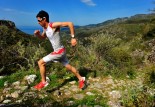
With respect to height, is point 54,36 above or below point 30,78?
above

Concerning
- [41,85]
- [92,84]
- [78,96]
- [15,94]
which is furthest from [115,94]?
[15,94]

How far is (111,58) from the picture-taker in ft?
39.0

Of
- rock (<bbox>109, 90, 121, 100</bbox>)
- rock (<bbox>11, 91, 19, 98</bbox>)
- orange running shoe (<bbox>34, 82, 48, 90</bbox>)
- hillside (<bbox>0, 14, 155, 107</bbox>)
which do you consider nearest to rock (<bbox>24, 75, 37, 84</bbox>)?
hillside (<bbox>0, 14, 155, 107</bbox>)

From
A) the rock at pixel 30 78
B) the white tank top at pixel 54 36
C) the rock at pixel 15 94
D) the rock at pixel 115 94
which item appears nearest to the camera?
the white tank top at pixel 54 36

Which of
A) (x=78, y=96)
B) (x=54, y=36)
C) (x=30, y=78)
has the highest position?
(x=54, y=36)

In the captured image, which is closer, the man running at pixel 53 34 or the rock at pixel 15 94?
the man running at pixel 53 34

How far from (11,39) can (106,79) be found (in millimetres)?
11826

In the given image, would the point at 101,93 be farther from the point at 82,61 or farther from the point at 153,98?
the point at 82,61

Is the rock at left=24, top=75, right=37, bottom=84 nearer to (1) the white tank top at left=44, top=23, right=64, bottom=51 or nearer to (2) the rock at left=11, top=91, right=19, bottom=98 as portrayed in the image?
(2) the rock at left=11, top=91, right=19, bottom=98

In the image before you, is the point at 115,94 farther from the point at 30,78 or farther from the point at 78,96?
the point at 30,78

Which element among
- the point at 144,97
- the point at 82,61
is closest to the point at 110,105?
the point at 144,97

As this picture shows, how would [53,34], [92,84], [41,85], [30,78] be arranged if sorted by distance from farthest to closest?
1. [30,78]
2. [92,84]
3. [41,85]
4. [53,34]

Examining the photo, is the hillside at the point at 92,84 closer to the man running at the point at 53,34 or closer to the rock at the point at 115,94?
the rock at the point at 115,94

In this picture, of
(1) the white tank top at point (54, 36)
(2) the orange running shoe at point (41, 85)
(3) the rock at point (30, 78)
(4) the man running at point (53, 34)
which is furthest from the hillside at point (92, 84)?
(1) the white tank top at point (54, 36)
